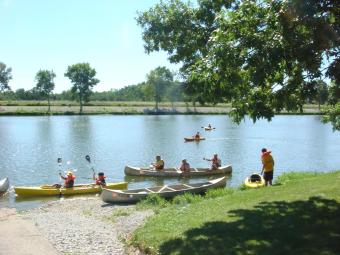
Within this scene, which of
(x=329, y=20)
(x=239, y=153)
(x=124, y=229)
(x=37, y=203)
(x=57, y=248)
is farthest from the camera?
(x=239, y=153)

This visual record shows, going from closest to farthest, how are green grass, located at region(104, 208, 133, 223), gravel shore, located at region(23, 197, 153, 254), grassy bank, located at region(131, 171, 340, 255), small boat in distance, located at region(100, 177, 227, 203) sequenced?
grassy bank, located at region(131, 171, 340, 255) < gravel shore, located at region(23, 197, 153, 254) < green grass, located at region(104, 208, 133, 223) < small boat in distance, located at region(100, 177, 227, 203)

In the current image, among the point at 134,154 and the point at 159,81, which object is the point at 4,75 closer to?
the point at 159,81

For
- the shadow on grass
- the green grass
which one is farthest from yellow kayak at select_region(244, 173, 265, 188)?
the shadow on grass

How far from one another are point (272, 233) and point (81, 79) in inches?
5068

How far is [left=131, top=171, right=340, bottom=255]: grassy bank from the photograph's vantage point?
972cm

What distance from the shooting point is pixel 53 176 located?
32.4m

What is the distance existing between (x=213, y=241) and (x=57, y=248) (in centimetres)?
432

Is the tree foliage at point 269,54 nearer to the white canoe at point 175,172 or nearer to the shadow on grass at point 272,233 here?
the shadow on grass at point 272,233

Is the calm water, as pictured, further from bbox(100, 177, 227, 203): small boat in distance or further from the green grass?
the green grass

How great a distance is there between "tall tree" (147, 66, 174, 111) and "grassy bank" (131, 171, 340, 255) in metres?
123

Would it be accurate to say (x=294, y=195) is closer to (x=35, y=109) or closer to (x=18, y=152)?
(x=18, y=152)

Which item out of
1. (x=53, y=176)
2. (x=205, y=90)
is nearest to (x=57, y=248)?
(x=205, y=90)

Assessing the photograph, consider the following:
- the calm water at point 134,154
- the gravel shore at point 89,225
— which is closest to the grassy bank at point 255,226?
the gravel shore at point 89,225

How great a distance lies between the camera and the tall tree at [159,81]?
452 feet
